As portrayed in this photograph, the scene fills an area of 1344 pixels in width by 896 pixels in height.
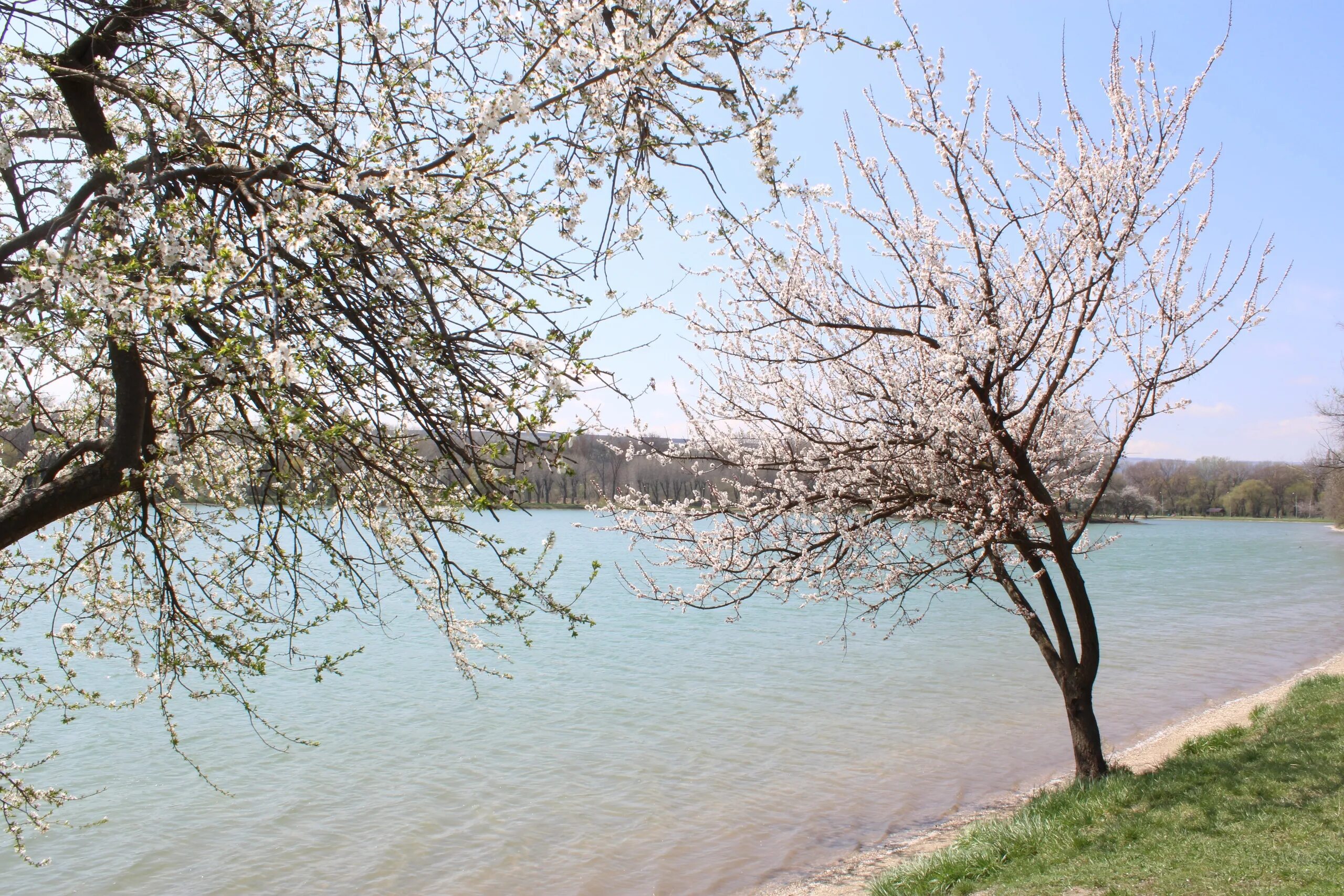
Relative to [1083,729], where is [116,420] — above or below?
above

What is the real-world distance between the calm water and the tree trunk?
8.49 ft

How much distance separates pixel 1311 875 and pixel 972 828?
3.55 m

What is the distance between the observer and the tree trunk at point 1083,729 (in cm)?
759

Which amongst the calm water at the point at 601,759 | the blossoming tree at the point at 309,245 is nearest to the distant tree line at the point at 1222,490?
the calm water at the point at 601,759

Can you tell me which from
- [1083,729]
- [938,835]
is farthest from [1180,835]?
[938,835]

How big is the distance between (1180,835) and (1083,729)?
2168 mm

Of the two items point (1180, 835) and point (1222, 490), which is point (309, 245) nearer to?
point (1180, 835)

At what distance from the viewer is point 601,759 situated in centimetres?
1225

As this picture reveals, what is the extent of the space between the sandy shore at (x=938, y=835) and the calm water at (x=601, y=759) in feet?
1.27

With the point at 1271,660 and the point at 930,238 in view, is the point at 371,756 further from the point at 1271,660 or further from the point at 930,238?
the point at 1271,660

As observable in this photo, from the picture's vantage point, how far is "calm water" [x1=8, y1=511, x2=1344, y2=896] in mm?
9008

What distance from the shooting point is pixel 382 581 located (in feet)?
62.1

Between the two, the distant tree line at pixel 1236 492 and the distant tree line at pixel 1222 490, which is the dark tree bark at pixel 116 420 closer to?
the distant tree line at pixel 1222 490

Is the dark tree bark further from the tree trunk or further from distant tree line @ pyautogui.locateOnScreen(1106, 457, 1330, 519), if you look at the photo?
distant tree line @ pyautogui.locateOnScreen(1106, 457, 1330, 519)
